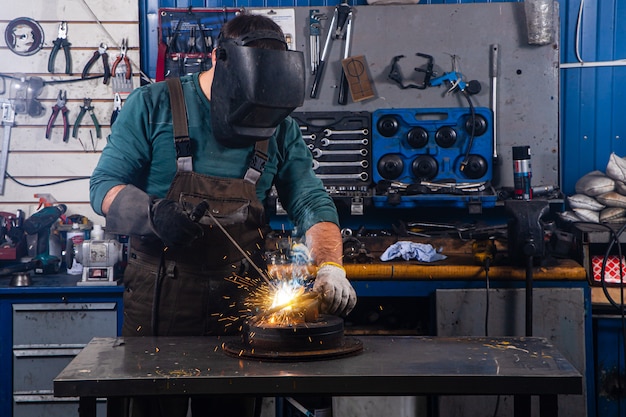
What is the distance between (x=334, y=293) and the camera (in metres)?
2.09

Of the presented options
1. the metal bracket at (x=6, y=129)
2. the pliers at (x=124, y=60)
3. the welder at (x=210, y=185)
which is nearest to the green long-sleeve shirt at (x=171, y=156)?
the welder at (x=210, y=185)

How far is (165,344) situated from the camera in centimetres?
204

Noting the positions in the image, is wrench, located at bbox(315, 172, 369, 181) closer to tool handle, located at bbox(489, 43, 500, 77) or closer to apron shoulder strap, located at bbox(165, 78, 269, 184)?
tool handle, located at bbox(489, 43, 500, 77)

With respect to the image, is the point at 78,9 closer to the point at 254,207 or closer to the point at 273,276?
the point at 273,276

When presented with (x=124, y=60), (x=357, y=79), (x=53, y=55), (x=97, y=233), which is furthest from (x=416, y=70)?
(x=53, y=55)

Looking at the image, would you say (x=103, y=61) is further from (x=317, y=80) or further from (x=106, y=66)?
(x=317, y=80)

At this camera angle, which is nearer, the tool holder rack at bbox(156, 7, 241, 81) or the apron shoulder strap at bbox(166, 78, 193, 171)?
the apron shoulder strap at bbox(166, 78, 193, 171)

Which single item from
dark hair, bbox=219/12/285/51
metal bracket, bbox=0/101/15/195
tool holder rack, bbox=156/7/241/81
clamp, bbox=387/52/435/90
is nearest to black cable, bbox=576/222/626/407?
clamp, bbox=387/52/435/90

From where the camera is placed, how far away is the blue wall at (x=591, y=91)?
3.91 meters

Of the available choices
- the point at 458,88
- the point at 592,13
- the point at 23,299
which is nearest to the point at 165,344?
the point at 23,299

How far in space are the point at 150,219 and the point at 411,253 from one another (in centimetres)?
166

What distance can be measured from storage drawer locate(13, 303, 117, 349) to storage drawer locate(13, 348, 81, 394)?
33 millimetres

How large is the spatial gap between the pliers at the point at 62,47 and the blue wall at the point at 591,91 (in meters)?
1.92

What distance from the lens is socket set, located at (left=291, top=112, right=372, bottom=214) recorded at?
12.5 ft
